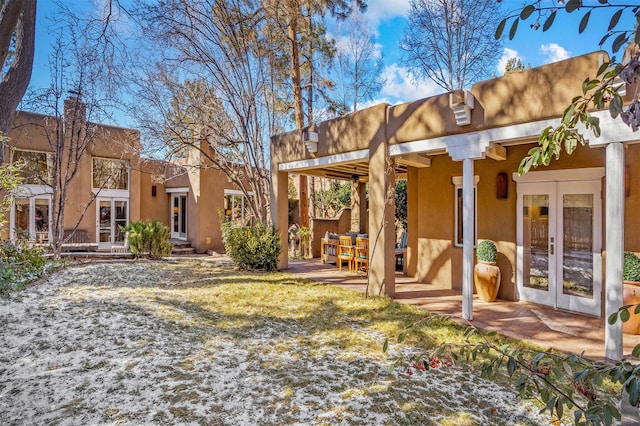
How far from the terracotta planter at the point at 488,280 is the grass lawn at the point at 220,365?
180 cm

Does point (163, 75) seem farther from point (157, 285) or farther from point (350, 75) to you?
point (350, 75)

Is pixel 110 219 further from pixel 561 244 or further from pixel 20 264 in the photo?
pixel 561 244

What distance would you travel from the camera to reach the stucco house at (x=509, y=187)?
16.5ft

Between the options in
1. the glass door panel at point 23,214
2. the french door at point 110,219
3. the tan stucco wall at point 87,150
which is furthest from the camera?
the french door at point 110,219

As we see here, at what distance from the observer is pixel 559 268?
6785 mm

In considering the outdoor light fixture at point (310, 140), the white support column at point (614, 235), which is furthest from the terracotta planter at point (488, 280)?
the outdoor light fixture at point (310, 140)

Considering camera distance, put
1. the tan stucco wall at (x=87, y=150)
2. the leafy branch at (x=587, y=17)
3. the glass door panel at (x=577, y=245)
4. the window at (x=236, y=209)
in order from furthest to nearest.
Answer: the window at (x=236, y=209), the tan stucco wall at (x=87, y=150), the glass door panel at (x=577, y=245), the leafy branch at (x=587, y=17)

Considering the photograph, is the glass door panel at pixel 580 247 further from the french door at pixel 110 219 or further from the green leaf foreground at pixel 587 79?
the french door at pixel 110 219

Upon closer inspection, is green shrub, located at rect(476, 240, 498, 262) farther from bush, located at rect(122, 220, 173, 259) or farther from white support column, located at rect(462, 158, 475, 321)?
bush, located at rect(122, 220, 173, 259)

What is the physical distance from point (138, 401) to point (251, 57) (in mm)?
11489

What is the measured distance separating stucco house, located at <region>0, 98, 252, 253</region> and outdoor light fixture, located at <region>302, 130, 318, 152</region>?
6.88 m

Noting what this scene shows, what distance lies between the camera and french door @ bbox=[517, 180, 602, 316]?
635 cm

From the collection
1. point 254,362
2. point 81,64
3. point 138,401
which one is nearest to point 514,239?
point 254,362

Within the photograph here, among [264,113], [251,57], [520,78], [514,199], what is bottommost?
[514,199]
